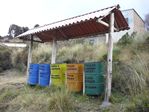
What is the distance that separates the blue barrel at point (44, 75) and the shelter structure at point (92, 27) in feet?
5.06

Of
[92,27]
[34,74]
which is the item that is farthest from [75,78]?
[34,74]

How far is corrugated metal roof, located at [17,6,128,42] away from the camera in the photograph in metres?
9.47

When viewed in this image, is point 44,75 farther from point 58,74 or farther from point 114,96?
point 114,96

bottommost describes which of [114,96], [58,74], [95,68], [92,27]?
[114,96]

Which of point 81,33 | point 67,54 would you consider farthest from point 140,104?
point 67,54

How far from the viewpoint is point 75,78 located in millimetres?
10188

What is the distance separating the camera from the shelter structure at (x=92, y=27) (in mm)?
9156

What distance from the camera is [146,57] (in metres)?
10.9

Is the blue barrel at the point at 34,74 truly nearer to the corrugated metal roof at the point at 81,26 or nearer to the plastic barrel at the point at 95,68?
the corrugated metal roof at the point at 81,26

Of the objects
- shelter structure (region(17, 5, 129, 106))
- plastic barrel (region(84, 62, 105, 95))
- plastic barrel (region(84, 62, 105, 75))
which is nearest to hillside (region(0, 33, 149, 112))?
plastic barrel (region(84, 62, 105, 95))

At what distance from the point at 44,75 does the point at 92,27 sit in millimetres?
2847

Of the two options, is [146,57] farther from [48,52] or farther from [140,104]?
[48,52]

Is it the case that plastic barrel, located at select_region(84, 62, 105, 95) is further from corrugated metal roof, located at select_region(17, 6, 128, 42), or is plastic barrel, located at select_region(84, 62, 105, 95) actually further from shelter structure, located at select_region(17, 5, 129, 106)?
corrugated metal roof, located at select_region(17, 6, 128, 42)

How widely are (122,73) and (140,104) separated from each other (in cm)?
362
